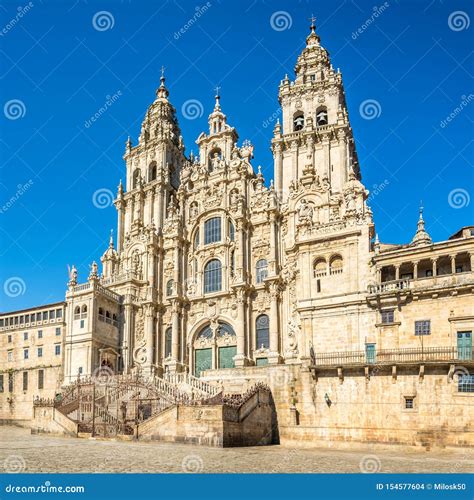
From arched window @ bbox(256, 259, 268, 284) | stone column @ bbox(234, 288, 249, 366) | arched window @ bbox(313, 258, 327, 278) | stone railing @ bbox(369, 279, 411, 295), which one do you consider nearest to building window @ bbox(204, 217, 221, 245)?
arched window @ bbox(256, 259, 268, 284)

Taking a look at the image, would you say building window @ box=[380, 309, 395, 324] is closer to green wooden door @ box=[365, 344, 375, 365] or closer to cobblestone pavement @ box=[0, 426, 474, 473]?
green wooden door @ box=[365, 344, 375, 365]

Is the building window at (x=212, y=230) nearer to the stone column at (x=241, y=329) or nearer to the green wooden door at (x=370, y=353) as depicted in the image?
the stone column at (x=241, y=329)

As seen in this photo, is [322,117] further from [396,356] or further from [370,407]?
[370,407]

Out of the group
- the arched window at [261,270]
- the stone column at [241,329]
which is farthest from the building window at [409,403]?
the arched window at [261,270]

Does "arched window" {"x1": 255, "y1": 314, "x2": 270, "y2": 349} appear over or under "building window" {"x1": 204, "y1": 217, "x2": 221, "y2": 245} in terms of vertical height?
under

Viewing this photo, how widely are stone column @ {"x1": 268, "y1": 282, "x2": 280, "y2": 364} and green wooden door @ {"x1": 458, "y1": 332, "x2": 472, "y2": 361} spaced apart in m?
16.1

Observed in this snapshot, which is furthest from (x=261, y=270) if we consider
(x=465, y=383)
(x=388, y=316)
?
(x=465, y=383)

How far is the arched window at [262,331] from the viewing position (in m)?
49.0

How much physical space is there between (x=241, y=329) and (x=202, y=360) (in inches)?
232

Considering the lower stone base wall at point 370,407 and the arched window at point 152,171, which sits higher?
the arched window at point 152,171

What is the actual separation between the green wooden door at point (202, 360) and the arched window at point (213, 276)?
5.79 m

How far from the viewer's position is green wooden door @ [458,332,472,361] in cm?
3344

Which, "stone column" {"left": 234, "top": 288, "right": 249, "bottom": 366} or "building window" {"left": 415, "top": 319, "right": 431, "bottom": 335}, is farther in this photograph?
"stone column" {"left": 234, "top": 288, "right": 249, "bottom": 366}
